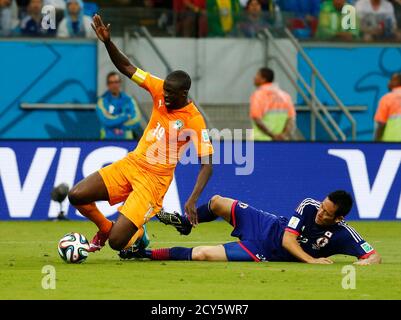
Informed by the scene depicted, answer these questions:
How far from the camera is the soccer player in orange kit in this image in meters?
13.0

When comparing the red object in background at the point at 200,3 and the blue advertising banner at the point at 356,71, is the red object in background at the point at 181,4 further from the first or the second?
the blue advertising banner at the point at 356,71

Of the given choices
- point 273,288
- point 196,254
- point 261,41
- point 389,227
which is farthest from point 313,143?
point 273,288

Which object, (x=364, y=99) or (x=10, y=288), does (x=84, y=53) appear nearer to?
(x=364, y=99)

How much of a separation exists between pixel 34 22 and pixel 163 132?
851 cm

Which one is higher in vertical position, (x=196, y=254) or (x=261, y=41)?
(x=261, y=41)

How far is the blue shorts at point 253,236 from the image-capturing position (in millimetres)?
13055

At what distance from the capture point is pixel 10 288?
10.7 metres

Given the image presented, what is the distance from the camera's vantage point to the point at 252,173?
62.7 ft

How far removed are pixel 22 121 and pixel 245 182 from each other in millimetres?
4454

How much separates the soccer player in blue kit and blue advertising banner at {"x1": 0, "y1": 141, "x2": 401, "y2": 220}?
5.20 m

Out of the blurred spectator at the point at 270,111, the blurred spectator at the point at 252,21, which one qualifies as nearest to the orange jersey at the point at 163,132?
Answer: the blurred spectator at the point at 270,111

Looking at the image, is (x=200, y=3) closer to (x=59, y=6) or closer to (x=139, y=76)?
(x=59, y=6)

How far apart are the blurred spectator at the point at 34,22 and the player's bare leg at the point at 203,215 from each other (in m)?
8.16
